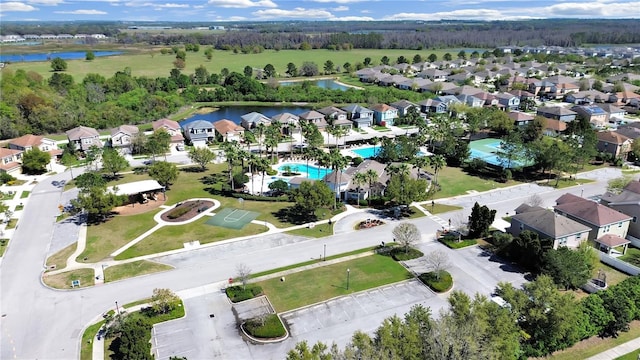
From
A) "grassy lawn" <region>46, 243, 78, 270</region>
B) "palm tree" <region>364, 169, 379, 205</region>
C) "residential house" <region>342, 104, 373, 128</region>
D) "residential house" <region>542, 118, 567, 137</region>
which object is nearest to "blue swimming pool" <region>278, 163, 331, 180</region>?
"palm tree" <region>364, 169, 379, 205</region>

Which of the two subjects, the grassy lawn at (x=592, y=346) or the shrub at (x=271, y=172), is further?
the shrub at (x=271, y=172)

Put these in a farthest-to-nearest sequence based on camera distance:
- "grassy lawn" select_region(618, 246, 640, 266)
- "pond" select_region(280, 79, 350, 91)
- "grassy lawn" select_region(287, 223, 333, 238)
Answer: "pond" select_region(280, 79, 350, 91) < "grassy lawn" select_region(287, 223, 333, 238) < "grassy lawn" select_region(618, 246, 640, 266)

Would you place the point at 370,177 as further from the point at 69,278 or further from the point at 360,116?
the point at 360,116

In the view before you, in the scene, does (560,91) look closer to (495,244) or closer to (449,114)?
(449,114)

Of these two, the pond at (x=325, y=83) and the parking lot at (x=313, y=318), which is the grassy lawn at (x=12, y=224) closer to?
the parking lot at (x=313, y=318)

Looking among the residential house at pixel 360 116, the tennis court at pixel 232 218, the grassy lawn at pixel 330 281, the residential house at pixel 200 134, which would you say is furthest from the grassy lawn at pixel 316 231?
the residential house at pixel 360 116

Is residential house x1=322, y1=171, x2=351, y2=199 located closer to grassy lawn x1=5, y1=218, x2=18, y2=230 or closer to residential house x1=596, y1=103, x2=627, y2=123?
grassy lawn x1=5, y1=218, x2=18, y2=230
